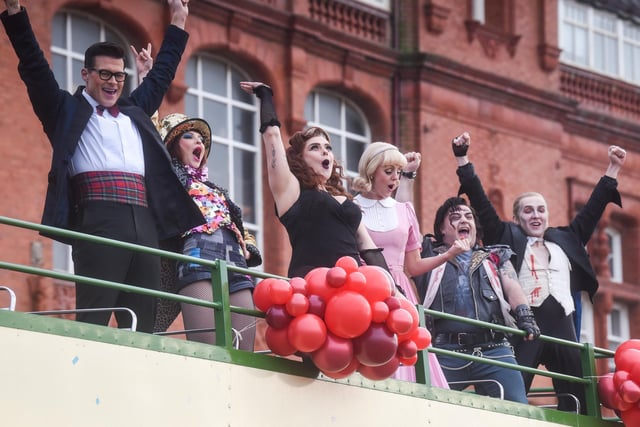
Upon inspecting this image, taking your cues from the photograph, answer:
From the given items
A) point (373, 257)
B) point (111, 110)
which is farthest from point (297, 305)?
point (111, 110)

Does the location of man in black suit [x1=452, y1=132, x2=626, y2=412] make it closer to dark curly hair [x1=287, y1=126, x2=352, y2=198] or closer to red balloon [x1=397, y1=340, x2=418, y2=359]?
dark curly hair [x1=287, y1=126, x2=352, y2=198]

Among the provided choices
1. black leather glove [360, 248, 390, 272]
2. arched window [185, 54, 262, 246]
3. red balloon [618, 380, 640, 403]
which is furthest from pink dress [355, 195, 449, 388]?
arched window [185, 54, 262, 246]

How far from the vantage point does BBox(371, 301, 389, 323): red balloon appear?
10938 millimetres

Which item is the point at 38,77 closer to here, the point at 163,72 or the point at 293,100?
the point at 163,72

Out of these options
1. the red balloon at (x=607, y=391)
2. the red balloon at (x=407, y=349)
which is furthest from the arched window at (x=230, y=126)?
the red balloon at (x=407, y=349)

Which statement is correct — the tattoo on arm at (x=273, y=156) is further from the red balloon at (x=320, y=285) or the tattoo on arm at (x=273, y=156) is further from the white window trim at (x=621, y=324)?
the white window trim at (x=621, y=324)

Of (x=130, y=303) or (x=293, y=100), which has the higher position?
(x=293, y=100)

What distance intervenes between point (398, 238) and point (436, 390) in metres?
1.05

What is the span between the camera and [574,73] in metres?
29.3

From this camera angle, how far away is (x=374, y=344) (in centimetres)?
1098

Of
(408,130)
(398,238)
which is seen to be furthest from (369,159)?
(408,130)

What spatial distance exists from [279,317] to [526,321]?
2.79 metres

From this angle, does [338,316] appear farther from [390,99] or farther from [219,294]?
[390,99]

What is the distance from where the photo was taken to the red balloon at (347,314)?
10789 mm
